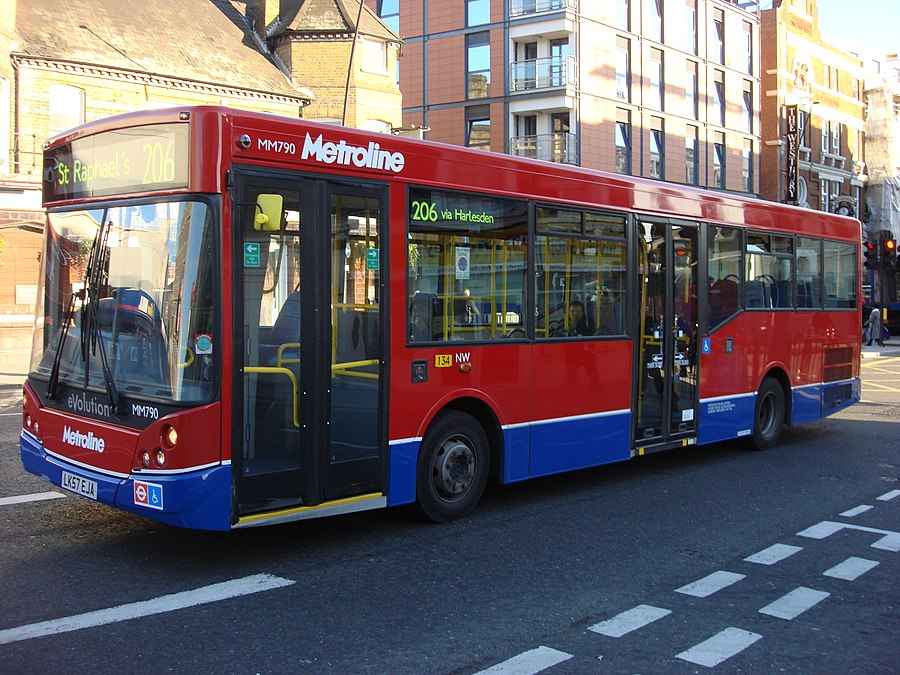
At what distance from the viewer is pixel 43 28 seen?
26.1 metres

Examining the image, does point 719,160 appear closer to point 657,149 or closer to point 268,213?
point 657,149

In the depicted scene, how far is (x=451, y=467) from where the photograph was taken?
7.39 meters

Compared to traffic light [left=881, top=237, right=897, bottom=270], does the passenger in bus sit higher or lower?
lower

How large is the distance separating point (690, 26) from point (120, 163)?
44650 mm

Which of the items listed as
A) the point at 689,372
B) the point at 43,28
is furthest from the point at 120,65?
the point at 689,372

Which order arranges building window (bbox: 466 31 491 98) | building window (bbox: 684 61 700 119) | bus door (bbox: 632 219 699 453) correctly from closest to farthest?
bus door (bbox: 632 219 699 453) < building window (bbox: 466 31 491 98) < building window (bbox: 684 61 700 119)

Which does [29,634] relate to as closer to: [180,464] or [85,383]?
[180,464]

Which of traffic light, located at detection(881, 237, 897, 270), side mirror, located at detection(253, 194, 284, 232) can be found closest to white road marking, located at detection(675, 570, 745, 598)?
side mirror, located at detection(253, 194, 284, 232)

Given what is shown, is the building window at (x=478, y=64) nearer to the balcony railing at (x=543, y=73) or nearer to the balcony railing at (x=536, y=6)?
the balcony railing at (x=543, y=73)

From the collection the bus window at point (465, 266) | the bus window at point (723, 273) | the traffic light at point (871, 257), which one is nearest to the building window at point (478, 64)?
the traffic light at point (871, 257)

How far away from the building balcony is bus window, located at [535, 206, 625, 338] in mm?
32469

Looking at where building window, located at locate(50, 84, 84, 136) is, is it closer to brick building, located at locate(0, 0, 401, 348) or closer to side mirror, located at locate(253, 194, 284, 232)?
brick building, located at locate(0, 0, 401, 348)

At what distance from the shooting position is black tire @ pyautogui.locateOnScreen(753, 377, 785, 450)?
1140 cm

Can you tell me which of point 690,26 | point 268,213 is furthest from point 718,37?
point 268,213
